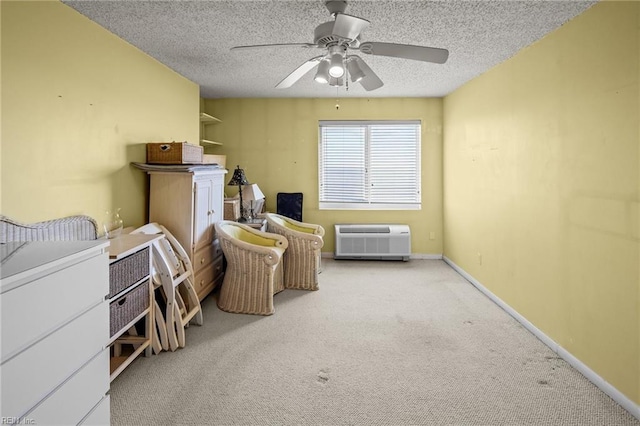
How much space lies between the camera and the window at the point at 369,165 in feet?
18.1

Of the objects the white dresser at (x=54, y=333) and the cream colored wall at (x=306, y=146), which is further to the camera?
the cream colored wall at (x=306, y=146)

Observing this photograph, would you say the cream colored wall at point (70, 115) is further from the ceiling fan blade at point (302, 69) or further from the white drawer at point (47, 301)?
the ceiling fan blade at point (302, 69)

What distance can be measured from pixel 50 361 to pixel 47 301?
209 mm

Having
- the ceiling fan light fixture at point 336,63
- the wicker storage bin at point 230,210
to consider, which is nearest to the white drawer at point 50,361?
the ceiling fan light fixture at point 336,63

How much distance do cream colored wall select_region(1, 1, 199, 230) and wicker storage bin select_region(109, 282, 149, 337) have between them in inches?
29.0

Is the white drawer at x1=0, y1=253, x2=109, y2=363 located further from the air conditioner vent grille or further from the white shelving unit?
the air conditioner vent grille

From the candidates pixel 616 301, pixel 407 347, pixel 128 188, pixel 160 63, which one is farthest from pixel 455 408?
pixel 160 63

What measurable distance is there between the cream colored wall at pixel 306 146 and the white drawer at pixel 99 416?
162 inches

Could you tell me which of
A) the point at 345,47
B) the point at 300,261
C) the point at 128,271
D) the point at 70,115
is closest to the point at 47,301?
the point at 128,271

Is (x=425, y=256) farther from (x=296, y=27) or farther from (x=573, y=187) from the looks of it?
(x=296, y=27)

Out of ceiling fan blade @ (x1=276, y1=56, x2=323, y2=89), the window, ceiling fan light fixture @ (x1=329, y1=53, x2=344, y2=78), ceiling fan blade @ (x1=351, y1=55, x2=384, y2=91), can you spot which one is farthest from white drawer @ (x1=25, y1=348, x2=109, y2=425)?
the window

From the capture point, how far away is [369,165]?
5.57 metres

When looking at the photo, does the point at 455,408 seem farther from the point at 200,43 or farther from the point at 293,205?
the point at 293,205

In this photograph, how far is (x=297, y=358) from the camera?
2.56 m
